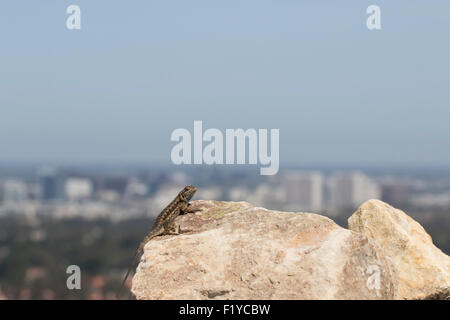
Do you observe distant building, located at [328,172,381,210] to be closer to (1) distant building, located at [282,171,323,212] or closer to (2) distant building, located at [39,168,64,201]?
(1) distant building, located at [282,171,323,212]

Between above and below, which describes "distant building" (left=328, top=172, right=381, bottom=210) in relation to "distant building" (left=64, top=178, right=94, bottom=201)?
below

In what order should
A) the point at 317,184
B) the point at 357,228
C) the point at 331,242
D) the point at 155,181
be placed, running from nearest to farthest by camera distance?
the point at 331,242
the point at 357,228
the point at 155,181
the point at 317,184

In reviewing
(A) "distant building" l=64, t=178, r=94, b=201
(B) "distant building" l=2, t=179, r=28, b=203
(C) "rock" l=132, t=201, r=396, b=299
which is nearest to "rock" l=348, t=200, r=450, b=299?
(C) "rock" l=132, t=201, r=396, b=299

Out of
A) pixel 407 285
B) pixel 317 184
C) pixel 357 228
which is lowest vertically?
pixel 317 184

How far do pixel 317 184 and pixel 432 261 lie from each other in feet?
289

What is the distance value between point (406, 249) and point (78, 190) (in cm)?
8533

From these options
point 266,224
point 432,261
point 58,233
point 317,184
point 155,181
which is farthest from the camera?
point 317,184

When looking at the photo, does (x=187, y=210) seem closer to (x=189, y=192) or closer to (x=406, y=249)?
(x=189, y=192)

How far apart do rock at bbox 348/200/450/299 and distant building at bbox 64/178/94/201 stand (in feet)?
268

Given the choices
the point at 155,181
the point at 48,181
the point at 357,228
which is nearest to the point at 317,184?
the point at 155,181

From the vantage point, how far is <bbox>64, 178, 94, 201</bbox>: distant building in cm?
8819

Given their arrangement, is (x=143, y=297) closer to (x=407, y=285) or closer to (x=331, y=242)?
(x=331, y=242)

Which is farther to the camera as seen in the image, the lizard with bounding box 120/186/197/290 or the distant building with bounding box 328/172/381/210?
the distant building with bounding box 328/172/381/210
